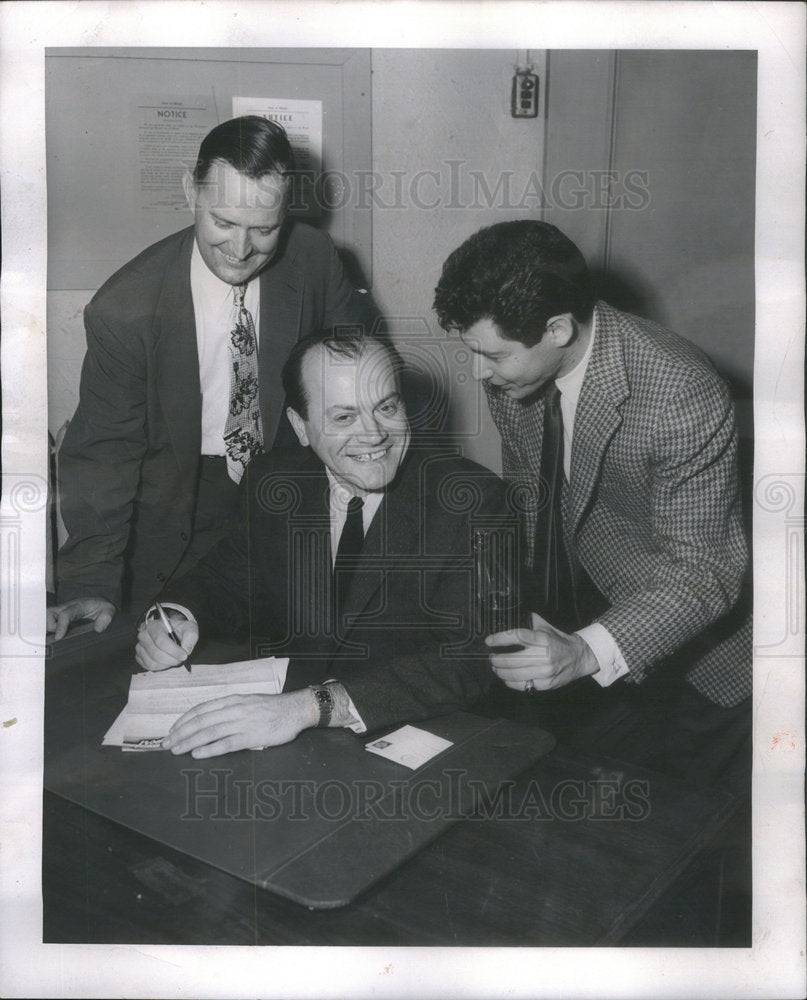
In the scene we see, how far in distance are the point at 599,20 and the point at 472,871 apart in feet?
4.72

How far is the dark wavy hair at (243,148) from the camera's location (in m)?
1.57

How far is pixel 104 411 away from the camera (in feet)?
5.48

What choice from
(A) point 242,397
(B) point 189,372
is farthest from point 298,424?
(B) point 189,372

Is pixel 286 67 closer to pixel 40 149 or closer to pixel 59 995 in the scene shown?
pixel 40 149

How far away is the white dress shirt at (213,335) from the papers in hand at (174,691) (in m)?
0.52

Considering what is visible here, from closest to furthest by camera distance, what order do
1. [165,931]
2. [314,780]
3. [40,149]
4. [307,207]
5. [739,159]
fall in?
[165,931] → [314,780] → [40,149] → [739,159] → [307,207]

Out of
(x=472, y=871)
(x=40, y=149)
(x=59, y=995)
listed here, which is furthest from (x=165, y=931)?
(x=40, y=149)

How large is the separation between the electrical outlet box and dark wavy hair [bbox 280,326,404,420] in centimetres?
71

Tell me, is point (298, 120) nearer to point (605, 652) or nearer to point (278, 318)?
point (278, 318)

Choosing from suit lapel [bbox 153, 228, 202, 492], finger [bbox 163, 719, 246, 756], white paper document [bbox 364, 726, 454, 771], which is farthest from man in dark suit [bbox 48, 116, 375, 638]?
white paper document [bbox 364, 726, 454, 771]

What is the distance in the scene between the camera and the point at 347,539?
1710 mm

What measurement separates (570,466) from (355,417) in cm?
51

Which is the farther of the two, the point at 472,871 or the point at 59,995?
the point at 59,995

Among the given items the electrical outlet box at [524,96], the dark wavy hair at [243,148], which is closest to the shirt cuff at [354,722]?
the dark wavy hair at [243,148]
